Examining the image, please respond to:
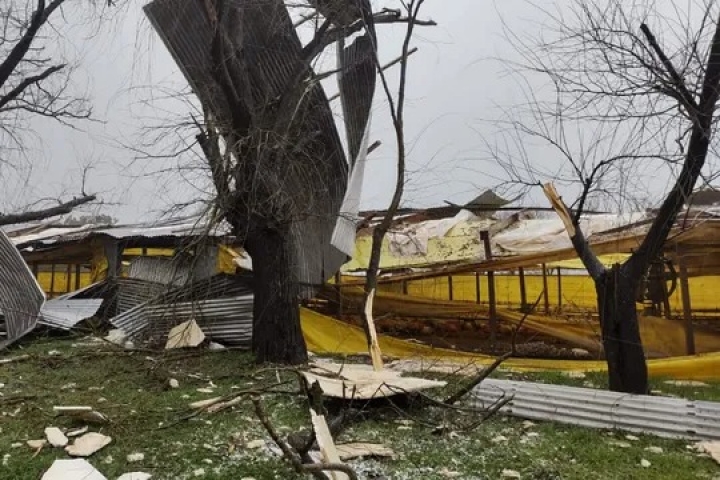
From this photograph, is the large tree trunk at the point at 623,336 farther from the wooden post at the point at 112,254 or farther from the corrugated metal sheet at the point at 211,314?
the wooden post at the point at 112,254

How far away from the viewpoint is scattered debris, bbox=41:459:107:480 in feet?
11.5

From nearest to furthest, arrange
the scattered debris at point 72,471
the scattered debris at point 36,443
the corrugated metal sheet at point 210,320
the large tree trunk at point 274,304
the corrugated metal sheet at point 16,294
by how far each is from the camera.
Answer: the scattered debris at point 72,471 → the scattered debris at point 36,443 → the large tree trunk at point 274,304 → the corrugated metal sheet at point 210,320 → the corrugated metal sheet at point 16,294

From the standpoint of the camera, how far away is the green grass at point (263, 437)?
3.68 meters

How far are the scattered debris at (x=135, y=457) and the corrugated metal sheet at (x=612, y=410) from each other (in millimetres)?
2748

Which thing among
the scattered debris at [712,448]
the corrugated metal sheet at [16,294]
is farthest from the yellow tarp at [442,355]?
the corrugated metal sheet at [16,294]

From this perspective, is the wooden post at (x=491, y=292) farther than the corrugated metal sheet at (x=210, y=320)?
Yes

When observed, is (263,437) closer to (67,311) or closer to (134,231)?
(67,311)

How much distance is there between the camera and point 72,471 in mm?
3584

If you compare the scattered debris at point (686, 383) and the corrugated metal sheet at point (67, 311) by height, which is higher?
the corrugated metal sheet at point (67, 311)

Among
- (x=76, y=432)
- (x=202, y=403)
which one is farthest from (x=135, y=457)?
(x=202, y=403)

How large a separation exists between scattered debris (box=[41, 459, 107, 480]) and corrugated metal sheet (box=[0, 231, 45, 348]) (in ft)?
19.1

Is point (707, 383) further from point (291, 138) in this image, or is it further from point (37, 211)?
point (37, 211)

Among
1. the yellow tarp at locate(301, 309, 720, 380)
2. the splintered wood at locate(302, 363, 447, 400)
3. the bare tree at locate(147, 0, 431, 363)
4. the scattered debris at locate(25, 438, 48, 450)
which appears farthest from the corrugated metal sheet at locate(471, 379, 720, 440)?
the scattered debris at locate(25, 438, 48, 450)

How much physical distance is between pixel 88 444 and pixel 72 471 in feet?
1.40
